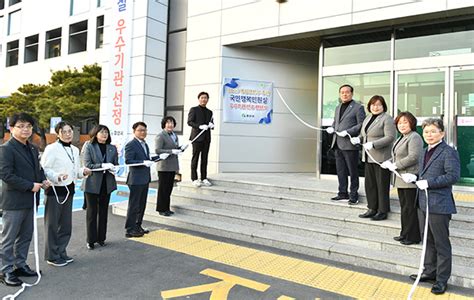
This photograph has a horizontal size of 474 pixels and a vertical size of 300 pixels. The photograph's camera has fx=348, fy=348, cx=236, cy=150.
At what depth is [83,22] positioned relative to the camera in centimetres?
1833

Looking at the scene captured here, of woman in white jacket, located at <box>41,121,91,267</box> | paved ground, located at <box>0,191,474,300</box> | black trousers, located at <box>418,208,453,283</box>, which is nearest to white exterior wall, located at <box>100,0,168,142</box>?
paved ground, located at <box>0,191,474,300</box>

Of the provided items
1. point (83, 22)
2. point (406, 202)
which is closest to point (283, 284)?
point (406, 202)

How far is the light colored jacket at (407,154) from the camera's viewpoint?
3838mm

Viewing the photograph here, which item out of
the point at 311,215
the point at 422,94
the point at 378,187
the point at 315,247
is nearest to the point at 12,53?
the point at 311,215

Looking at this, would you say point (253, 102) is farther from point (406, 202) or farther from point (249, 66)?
point (406, 202)

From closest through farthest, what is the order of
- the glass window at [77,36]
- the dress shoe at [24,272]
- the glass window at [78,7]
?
1. the dress shoe at [24,272]
2. the glass window at [78,7]
3. the glass window at [77,36]

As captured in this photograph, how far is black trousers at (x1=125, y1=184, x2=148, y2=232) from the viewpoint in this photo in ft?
16.5

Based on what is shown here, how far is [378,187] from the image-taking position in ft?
14.8

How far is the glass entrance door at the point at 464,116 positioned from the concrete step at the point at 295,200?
2.06 meters

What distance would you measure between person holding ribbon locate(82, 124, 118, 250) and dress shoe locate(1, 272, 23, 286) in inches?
45.4

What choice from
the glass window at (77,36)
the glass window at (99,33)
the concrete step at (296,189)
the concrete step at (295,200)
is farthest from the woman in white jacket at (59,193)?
the glass window at (77,36)

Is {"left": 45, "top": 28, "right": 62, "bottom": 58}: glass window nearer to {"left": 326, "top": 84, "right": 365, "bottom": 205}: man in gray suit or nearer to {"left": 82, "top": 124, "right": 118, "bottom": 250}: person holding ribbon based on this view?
{"left": 82, "top": 124, "right": 118, "bottom": 250}: person holding ribbon

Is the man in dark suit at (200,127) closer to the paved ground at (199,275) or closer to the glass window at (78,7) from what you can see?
the paved ground at (199,275)

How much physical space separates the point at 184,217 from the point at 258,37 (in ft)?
14.3
